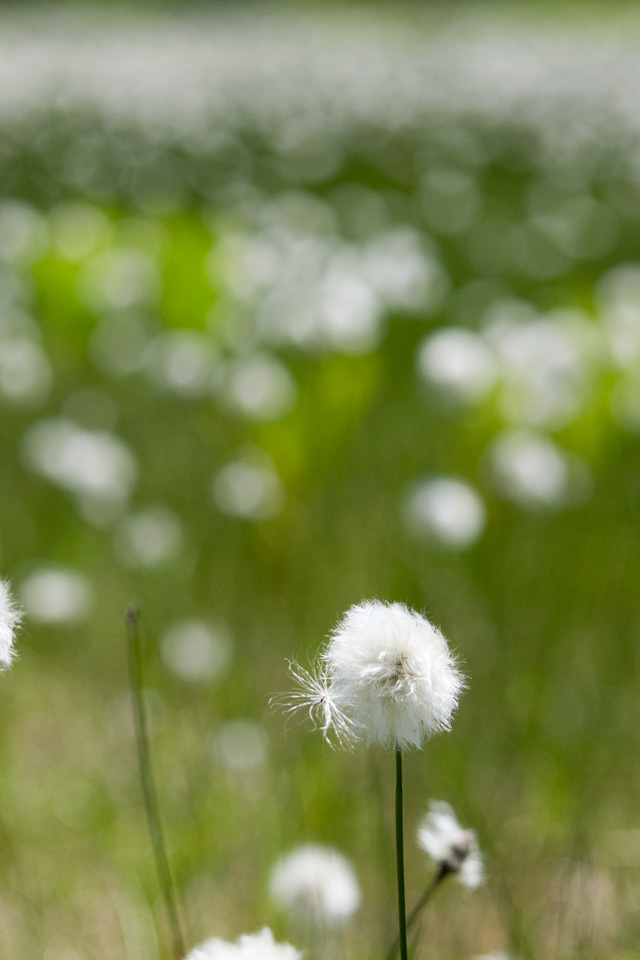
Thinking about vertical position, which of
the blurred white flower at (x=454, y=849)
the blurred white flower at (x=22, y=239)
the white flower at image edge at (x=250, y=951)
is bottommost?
the white flower at image edge at (x=250, y=951)

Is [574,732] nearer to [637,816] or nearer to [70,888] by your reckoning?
[637,816]

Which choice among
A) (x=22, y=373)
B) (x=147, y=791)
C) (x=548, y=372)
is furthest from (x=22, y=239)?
(x=147, y=791)

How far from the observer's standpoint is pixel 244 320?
7.30ft

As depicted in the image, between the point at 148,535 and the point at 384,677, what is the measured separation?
3.65ft

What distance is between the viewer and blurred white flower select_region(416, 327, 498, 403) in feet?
5.49

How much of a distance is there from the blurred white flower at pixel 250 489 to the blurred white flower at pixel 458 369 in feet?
1.09

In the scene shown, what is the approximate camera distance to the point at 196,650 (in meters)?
1.33

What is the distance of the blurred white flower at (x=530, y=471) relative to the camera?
1.58 metres

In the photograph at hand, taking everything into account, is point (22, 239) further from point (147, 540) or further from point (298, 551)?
point (298, 551)

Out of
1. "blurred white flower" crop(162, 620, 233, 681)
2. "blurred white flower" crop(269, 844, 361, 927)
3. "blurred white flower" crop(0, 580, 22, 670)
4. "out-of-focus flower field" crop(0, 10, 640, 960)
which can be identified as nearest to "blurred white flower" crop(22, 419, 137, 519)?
"out-of-focus flower field" crop(0, 10, 640, 960)

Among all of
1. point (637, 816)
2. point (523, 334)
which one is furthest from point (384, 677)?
point (523, 334)

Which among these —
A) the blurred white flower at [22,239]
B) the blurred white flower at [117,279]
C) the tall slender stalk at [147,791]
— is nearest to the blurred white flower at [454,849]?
the tall slender stalk at [147,791]

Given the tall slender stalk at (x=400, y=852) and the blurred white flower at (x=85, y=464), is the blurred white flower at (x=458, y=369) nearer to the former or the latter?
the blurred white flower at (x=85, y=464)

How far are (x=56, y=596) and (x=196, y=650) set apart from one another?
244 mm
